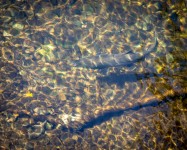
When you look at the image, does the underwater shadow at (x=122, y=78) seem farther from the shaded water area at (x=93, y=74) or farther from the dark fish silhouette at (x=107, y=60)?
the dark fish silhouette at (x=107, y=60)

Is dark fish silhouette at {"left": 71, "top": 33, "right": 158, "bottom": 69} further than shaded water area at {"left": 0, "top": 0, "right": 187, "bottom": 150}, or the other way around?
dark fish silhouette at {"left": 71, "top": 33, "right": 158, "bottom": 69}

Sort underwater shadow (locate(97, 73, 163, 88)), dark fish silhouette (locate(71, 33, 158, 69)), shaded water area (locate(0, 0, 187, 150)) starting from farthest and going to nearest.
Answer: underwater shadow (locate(97, 73, 163, 88)), dark fish silhouette (locate(71, 33, 158, 69)), shaded water area (locate(0, 0, 187, 150))

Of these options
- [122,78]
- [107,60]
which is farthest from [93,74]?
[122,78]

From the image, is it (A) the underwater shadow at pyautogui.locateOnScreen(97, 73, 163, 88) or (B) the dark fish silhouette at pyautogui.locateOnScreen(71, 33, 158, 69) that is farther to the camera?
(A) the underwater shadow at pyautogui.locateOnScreen(97, 73, 163, 88)

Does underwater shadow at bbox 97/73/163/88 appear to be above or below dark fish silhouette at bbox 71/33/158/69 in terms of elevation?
below

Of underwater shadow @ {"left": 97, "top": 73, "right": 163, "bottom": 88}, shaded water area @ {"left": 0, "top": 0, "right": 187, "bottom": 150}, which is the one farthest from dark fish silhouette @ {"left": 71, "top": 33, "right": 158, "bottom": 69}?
underwater shadow @ {"left": 97, "top": 73, "right": 163, "bottom": 88}

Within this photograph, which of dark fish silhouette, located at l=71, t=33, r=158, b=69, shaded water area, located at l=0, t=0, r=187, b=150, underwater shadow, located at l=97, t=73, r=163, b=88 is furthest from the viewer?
underwater shadow, located at l=97, t=73, r=163, b=88

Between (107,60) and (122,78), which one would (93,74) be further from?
(122,78)

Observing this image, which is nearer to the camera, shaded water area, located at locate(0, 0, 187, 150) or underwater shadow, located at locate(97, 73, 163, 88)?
shaded water area, located at locate(0, 0, 187, 150)

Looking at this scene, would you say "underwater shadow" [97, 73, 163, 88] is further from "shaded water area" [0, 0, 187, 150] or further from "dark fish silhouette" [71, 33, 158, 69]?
"dark fish silhouette" [71, 33, 158, 69]

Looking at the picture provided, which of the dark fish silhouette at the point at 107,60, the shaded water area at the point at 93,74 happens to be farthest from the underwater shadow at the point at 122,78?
the dark fish silhouette at the point at 107,60
